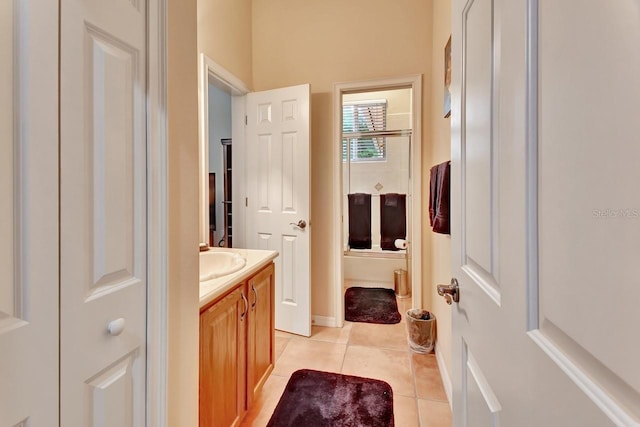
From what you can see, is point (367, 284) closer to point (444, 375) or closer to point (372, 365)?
point (372, 365)

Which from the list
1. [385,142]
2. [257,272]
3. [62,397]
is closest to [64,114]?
[62,397]

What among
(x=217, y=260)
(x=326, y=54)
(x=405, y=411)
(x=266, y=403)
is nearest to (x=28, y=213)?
(x=217, y=260)

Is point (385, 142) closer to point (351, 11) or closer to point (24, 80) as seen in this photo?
point (351, 11)

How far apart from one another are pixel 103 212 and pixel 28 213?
148mm

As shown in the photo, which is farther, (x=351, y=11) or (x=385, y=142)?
(x=385, y=142)

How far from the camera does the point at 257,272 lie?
161cm

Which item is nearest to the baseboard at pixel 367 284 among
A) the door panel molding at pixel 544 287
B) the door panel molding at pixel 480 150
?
the door panel molding at pixel 480 150

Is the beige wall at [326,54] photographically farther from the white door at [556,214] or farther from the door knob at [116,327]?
the door knob at [116,327]

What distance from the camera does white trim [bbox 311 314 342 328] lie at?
274 cm

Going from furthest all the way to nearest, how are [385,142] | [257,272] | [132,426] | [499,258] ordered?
[385,142] → [257,272] → [132,426] → [499,258]

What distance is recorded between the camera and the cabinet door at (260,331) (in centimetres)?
155

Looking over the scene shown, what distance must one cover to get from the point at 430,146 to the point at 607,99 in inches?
88.5

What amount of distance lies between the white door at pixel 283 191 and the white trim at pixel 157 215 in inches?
68.4

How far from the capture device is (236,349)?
139 cm
